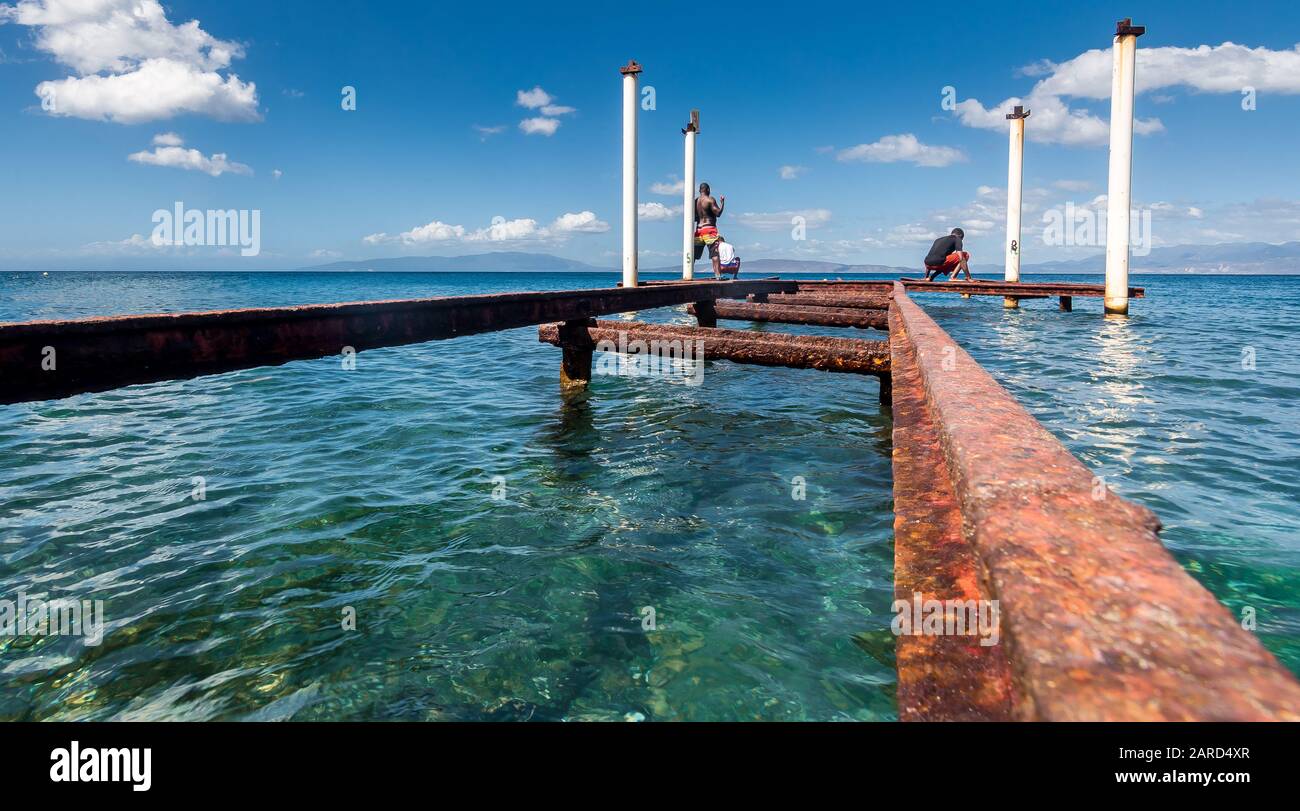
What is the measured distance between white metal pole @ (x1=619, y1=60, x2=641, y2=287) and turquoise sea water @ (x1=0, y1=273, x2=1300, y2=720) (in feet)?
20.5

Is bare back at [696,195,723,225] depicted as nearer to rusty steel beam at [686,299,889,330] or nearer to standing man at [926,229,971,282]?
rusty steel beam at [686,299,889,330]

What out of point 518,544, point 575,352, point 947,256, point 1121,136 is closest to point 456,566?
point 518,544

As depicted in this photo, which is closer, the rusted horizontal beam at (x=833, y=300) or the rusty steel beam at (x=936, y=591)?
the rusty steel beam at (x=936, y=591)

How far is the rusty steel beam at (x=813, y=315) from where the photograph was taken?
1127 centimetres

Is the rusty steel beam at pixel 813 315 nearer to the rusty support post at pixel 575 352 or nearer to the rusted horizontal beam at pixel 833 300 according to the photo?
A: the rusted horizontal beam at pixel 833 300

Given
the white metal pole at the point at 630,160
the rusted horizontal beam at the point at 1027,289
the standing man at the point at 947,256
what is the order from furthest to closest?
the standing man at the point at 947,256, the rusted horizontal beam at the point at 1027,289, the white metal pole at the point at 630,160

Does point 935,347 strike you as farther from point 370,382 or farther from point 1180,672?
Result: point 370,382

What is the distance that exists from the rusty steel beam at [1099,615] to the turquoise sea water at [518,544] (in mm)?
1496

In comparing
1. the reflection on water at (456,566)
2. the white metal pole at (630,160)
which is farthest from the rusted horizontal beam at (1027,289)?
the reflection on water at (456,566)

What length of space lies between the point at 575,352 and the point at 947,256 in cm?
1875

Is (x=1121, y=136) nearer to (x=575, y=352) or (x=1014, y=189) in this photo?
(x=1014, y=189)

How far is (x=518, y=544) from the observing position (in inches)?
154

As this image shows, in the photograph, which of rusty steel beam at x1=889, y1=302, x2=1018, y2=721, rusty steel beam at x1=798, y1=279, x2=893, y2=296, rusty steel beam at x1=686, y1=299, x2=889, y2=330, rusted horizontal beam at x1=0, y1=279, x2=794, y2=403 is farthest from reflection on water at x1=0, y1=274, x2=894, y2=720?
rusty steel beam at x1=798, y1=279, x2=893, y2=296
